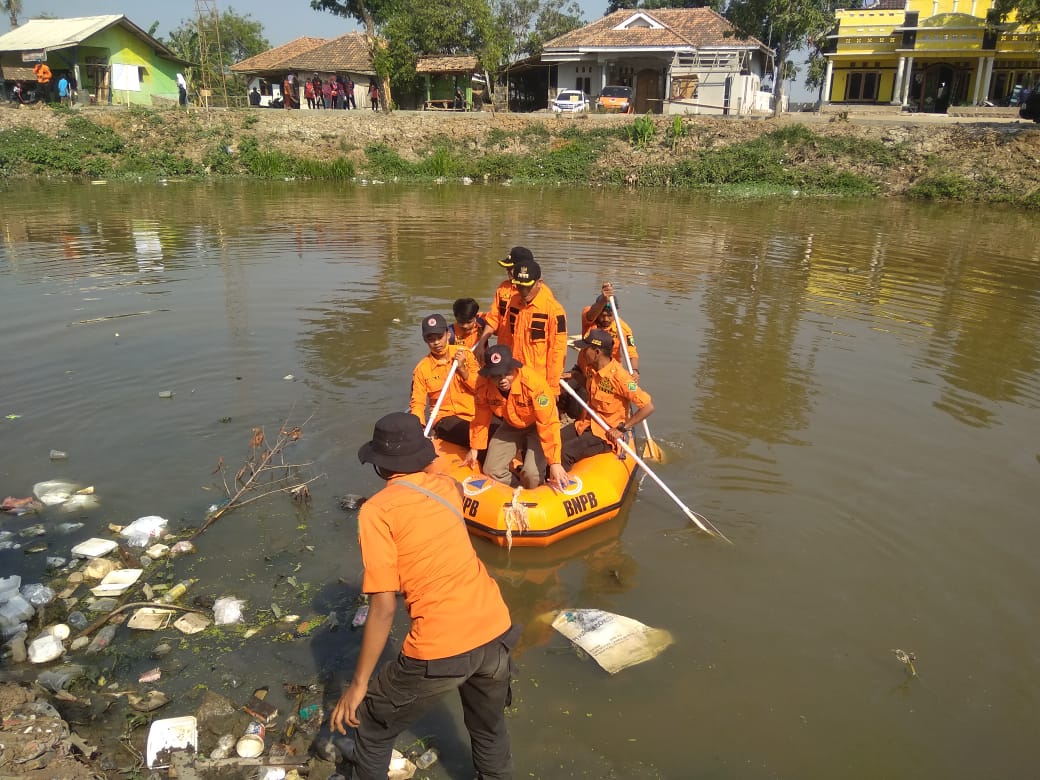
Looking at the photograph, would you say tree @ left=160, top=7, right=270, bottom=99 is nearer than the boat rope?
No

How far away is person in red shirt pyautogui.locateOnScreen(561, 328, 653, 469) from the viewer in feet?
20.5

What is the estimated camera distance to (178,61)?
40.6 m

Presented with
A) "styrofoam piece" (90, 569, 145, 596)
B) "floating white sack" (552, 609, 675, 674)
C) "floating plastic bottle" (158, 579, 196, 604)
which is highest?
"styrofoam piece" (90, 569, 145, 596)

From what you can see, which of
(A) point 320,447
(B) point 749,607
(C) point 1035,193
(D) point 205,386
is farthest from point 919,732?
(C) point 1035,193

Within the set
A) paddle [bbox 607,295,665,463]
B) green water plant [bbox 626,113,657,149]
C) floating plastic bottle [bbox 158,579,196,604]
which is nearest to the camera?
floating plastic bottle [bbox 158,579,196,604]

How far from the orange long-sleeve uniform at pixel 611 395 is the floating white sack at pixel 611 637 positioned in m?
1.88

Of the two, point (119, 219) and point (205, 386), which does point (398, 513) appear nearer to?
point (205, 386)

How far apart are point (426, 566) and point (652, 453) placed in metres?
4.48

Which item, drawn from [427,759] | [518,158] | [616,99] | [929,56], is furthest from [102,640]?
[929,56]

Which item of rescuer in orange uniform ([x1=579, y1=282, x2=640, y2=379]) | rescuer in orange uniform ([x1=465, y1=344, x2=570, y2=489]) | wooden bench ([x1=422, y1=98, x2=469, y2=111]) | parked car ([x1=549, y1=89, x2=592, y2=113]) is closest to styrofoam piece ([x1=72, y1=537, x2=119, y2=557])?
Result: rescuer in orange uniform ([x1=465, y1=344, x2=570, y2=489])

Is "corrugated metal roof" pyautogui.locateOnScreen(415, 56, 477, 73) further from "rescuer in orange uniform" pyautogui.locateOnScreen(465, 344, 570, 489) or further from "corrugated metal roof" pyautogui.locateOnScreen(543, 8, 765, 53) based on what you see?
"rescuer in orange uniform" pyautogui.locateOnScreen(465, 344, 570, 489)

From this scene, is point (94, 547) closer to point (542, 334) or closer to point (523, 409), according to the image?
point (523, 409)

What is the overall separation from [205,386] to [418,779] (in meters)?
6.17

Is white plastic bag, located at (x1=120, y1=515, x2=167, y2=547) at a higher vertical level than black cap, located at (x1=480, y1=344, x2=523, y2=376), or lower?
lower
